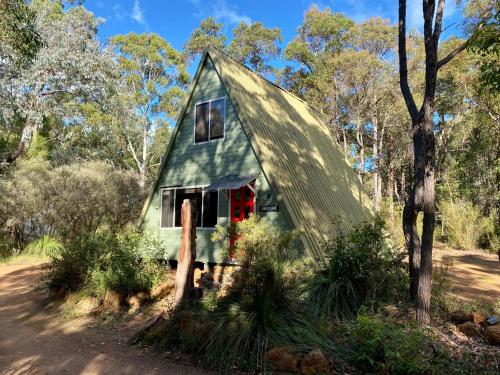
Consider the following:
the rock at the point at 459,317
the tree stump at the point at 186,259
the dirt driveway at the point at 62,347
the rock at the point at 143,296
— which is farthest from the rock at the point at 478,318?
the rock at the point at 143,296

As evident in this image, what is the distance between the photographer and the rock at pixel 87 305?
827 cm

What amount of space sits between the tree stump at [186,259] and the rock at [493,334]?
15.7 feet

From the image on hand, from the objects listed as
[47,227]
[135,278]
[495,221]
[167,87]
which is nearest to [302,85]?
[167,87]

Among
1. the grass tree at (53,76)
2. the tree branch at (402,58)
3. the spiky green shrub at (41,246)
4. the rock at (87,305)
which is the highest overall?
the grass tree at (53,76)

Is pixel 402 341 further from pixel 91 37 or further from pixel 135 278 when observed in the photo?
pixel 91 37

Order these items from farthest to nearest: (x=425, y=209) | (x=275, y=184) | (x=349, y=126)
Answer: (x=349, y=126) → (x=275, y=184) → (x=425, y=209)

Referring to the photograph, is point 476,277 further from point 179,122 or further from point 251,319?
point 179,122

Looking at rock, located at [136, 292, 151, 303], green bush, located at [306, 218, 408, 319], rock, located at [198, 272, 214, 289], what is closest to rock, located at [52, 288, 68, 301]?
rock, located at [136, 292, 151, 303]

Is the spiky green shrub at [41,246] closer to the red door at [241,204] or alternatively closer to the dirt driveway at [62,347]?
the dirt driveway at [62,347]

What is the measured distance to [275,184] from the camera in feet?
34.1

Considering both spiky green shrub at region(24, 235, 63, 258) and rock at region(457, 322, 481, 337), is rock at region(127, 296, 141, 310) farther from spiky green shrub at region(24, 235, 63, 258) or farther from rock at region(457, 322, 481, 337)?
spiky green shrub at region(24, 235, 63, 258)

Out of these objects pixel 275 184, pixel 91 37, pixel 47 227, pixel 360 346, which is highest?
pixel 91 37

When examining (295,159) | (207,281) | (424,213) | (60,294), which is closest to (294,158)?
(295,159)

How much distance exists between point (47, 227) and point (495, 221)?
2305 cm
